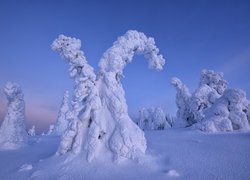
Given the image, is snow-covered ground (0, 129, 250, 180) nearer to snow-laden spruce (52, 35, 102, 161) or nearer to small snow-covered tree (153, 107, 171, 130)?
snow-laden spruce (52, 35, 102, 161)

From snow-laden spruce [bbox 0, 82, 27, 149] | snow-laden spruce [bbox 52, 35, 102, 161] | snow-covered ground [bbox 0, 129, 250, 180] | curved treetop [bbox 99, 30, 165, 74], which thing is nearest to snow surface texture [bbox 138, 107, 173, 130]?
snow-laden spruce [bbox 0, 82, 27, 149]

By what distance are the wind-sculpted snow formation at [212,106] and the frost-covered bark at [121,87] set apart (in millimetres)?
6499

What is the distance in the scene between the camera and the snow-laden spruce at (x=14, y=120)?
1758 cm

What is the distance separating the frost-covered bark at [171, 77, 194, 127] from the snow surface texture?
10.6 metres

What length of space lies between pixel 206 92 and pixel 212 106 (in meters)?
6.52

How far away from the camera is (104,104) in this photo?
10.8 m

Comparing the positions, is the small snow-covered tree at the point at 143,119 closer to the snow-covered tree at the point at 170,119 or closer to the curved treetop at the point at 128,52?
the snow-covered tree at the point at 170,119

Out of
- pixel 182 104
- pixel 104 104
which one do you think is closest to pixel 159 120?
pixel 182 104

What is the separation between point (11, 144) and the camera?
17234 mm

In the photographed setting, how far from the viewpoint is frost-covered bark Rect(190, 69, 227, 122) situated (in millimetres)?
22719

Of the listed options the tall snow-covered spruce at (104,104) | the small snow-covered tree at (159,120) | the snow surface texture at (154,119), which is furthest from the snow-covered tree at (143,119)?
the tall snow-covered spruce at (104,104)

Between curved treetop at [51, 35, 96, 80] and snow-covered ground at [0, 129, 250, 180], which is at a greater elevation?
curved treetop at [51, 35, 96, 80]

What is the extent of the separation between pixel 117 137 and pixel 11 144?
12.8 metres

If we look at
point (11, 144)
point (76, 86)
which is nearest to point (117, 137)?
point (76, 86)
